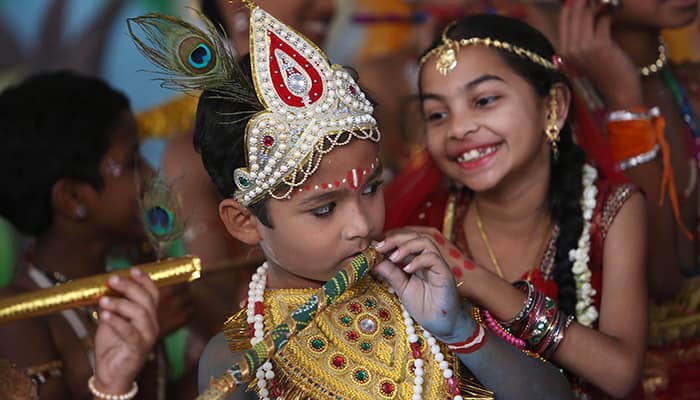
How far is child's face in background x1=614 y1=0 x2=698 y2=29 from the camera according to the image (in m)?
2.83

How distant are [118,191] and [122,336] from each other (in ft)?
3.84

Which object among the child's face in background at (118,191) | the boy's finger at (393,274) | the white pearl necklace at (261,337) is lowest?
the child's face in background at (118,191)

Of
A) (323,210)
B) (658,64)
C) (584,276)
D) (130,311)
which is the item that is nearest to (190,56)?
(323,210)

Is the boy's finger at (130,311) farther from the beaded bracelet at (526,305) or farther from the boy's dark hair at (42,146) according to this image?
the boy's dark hair at (42,146)

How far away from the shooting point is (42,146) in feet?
8.70

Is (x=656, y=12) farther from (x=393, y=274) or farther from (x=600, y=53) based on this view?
(x=393, y=274)

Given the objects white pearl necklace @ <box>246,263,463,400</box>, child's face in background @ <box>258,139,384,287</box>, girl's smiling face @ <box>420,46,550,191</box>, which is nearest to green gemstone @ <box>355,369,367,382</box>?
white pearl necklace @ <box>246,263,463,400</box>

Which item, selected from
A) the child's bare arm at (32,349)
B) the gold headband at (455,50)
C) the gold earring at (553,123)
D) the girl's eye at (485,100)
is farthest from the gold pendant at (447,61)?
the child's bare arm at (32,349)

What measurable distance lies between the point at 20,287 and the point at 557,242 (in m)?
1.58

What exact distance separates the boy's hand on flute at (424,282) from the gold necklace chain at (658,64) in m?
1.56

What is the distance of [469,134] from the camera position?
2.21 meters

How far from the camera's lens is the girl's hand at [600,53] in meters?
2.76

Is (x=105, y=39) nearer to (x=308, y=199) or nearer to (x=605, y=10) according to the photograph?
(x=605, y=10)

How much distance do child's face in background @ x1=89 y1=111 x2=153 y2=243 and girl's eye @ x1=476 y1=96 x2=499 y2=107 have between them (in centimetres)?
107
